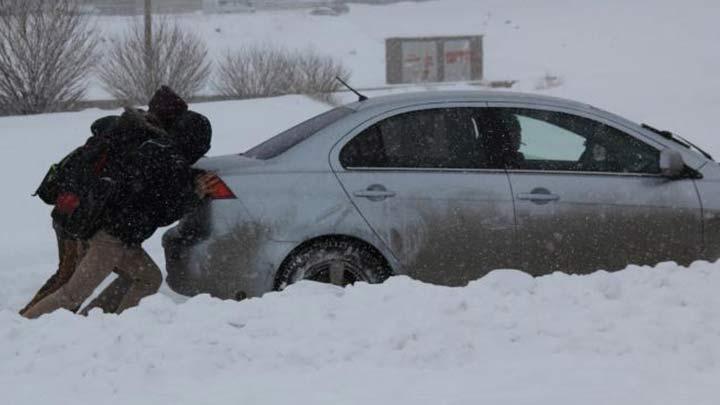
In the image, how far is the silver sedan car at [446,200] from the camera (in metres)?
6.82

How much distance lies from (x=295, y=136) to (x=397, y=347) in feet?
6.81

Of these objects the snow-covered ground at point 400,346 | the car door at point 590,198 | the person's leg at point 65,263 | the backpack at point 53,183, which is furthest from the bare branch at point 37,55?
the car door at point 590,198

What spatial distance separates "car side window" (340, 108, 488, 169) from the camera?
275 inches

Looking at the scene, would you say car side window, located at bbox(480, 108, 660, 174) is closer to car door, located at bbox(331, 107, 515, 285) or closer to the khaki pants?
car door, located at bbox(331, 107, 515, 285)

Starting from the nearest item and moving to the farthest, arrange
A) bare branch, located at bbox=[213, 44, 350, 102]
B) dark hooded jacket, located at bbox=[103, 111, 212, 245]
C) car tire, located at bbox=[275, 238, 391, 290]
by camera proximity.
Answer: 1. dark hooded jacket, located at bbox=[103, 111, 212, 245]
2. car tire, located at bbox=[275, 238, 391, 290]
3. bare branch, located at bbox=[213, 44, 350, 102]

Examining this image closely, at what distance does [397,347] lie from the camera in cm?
557

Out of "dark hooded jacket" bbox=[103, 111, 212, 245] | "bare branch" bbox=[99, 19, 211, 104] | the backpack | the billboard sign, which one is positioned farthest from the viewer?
the billboard sign

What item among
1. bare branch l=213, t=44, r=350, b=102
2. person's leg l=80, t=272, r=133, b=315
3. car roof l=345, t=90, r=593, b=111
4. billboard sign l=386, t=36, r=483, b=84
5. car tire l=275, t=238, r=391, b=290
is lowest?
billboard sign l=386, t=36, r=483, b=84

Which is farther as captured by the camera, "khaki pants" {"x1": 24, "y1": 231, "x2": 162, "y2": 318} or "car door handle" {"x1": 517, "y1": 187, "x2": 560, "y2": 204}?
"car door handle" {"x1": 517, "y1": 187, "x2": 560, "y2": 204}

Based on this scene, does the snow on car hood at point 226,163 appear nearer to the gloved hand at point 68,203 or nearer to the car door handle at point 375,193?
the car door handle at point 375,193

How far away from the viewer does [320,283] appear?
6.39 metres

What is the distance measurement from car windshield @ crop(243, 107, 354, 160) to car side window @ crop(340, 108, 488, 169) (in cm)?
28

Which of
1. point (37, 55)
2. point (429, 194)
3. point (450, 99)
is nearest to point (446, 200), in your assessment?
point (429, 194)

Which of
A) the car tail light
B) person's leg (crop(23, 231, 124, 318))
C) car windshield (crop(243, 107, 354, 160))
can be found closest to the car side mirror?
car windshield (crop(243, 107, 354, 160))
